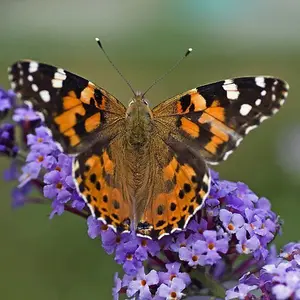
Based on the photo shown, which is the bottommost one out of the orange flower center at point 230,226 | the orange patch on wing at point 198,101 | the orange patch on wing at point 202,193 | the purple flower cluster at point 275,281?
the purple flower cluster at point 275,281

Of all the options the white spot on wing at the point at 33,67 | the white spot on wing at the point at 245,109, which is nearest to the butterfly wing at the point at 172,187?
the white spot on wing at the point at 245,109

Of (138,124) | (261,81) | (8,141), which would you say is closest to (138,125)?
(138,124)

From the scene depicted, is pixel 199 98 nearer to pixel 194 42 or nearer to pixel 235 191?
pixel 235 191

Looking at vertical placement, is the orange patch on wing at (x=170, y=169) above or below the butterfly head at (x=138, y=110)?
below

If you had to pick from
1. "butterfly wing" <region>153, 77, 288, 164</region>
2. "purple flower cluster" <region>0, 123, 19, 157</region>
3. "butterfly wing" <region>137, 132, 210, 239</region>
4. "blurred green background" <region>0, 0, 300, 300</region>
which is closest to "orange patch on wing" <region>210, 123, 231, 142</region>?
"butterfly wing" <region>153, 77, 288, 164</region>

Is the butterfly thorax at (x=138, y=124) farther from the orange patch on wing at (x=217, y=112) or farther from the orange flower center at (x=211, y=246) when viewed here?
the orange flower center at (x=211, y=246)

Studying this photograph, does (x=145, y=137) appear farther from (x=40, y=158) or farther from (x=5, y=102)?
(x=5, y=102)
